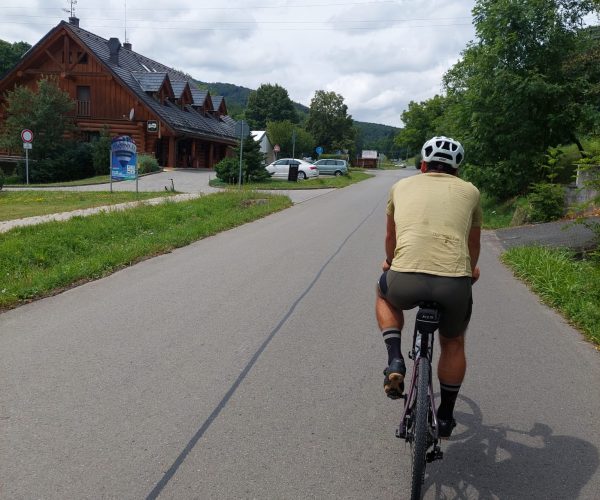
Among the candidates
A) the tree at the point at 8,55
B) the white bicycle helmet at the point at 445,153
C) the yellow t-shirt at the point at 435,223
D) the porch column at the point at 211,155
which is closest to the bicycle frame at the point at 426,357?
the yellow t-shirt at the point at 435,223

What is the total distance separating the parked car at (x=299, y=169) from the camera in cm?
4050

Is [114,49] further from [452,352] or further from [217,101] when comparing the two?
[452,352]

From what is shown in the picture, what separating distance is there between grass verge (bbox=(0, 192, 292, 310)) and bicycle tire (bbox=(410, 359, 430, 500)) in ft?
18.2

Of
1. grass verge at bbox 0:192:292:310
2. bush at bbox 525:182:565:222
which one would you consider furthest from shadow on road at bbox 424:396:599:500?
bush at bbox 525:182:565:222

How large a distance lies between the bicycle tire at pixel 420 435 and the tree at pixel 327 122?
307ft

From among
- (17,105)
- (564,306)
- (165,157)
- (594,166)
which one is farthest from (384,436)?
(165,157)

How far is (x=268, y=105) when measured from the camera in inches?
4254

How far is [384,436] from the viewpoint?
150 inches

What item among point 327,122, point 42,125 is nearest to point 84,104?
point 42,125

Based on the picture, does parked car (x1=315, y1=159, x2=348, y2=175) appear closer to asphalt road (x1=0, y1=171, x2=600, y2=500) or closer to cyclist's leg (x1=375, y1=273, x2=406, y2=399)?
asphalt road (x1=0, y1=171, x2=600, y2=500)

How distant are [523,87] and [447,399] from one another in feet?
51.5

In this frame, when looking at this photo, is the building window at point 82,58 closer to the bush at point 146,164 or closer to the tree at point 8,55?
the bush at point 146,164

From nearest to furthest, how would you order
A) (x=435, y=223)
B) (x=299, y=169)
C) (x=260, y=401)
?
(x=435, y=223) → (x=260, y=401) → (x=299, y=169)

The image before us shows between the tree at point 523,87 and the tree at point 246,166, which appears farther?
the tree at point 246,166
